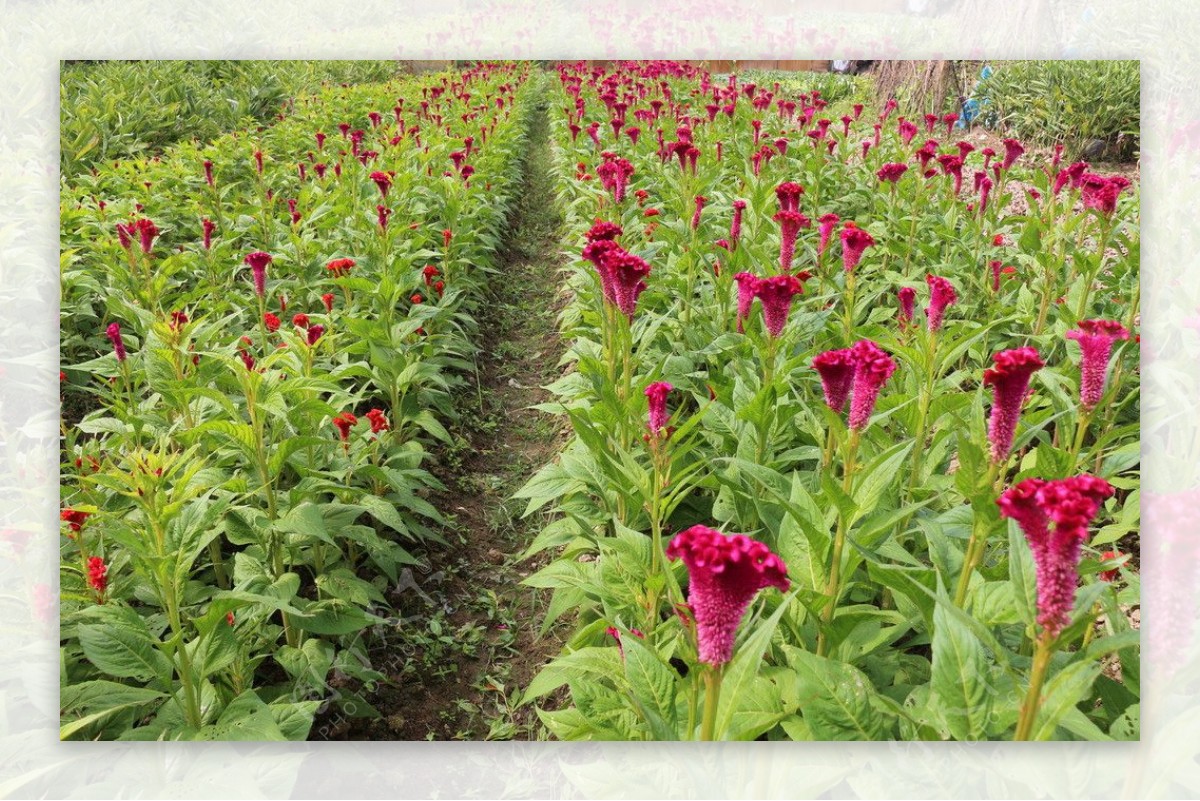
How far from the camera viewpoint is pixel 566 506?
2068 millimetres

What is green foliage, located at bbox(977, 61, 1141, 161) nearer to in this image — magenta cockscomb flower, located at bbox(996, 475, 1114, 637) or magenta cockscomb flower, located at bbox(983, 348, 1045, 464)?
magenta cockscomb flower, located at bbox(983, 348, 1045, 464)

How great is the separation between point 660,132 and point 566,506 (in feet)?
9.28

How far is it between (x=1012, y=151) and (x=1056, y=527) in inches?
83.5

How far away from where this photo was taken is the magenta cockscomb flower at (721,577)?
98cm

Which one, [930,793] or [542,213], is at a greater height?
[542,213]

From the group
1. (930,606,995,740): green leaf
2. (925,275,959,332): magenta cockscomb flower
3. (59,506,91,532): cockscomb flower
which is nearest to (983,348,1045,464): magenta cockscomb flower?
(930,606,995,740): green leaf

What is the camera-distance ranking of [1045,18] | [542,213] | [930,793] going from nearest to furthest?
[930,793] < [1045,18] < [542,213]

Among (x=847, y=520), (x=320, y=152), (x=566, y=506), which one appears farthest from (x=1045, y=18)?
(x=320, y=152)

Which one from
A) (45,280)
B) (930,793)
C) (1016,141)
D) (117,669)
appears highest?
(1016,141)

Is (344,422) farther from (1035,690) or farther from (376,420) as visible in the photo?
(1035,690)

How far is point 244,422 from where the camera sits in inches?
71.8

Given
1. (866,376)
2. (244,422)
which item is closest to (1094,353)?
(866,376)

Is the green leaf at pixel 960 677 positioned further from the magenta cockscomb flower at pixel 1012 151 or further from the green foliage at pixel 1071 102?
the magenta cockscomb flower at pixel 1012 151

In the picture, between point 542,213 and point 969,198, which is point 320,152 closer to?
point 542,213
